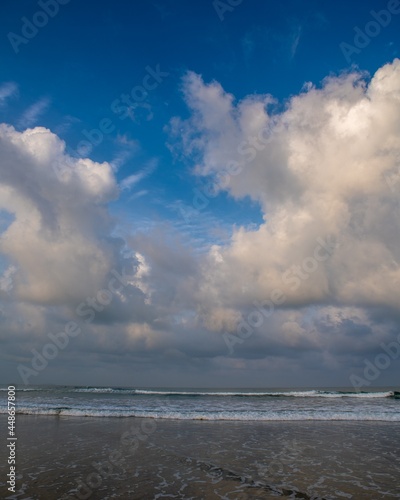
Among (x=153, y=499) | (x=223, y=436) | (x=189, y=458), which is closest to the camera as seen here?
(x=153, y=499)

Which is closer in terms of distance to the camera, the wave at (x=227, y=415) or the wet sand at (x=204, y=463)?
the wet sand at (x=204, y=463)

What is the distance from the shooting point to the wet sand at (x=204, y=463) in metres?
10.0

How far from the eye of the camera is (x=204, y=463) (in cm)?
1316

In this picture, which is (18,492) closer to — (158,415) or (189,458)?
(189,458)

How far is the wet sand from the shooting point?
1005cm

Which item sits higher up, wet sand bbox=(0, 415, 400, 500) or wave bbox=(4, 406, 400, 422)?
wet sand bbox=(0, 415, 400, 500)

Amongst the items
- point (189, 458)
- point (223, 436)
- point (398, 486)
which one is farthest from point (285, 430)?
point (398, 486)

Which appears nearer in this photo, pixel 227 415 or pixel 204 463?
pixel 204 463

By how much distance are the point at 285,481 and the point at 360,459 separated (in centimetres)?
501

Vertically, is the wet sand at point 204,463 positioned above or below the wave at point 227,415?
above

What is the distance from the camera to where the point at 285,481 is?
10.9 meters

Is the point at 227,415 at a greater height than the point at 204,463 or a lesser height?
lesser

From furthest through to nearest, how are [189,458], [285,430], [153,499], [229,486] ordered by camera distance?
[285,430], [189,458], [229,486], [153,499]

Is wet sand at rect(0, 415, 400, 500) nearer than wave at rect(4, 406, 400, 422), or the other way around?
wet sand at rect(0, 415, 400, 500)
